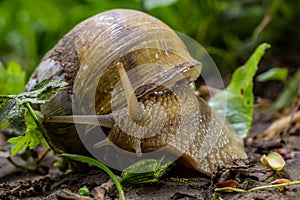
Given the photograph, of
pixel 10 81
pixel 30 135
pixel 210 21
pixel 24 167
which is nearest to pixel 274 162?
pixel 30 135

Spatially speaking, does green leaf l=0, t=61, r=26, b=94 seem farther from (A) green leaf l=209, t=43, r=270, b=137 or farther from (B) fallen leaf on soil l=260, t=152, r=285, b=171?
(B) fallen leaf on soil l=260, t=152, r=285, b=171

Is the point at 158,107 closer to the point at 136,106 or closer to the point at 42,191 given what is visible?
the point at 136,106

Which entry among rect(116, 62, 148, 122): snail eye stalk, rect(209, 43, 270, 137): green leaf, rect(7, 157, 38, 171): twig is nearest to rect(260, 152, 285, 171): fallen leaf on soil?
rect(209, 43, 270, 137): green leaf

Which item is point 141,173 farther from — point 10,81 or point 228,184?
point 10,81

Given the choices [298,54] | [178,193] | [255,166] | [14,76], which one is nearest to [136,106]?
[178,193]

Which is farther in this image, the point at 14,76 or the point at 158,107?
the point at 14,76

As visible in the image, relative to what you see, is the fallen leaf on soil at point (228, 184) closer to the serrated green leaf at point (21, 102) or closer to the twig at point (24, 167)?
the serrated green leaf at point (21, 102)

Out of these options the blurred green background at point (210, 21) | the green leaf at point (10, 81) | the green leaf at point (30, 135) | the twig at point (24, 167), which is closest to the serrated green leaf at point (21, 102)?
the green leaf at point (30, 135)
